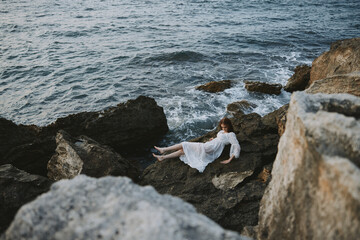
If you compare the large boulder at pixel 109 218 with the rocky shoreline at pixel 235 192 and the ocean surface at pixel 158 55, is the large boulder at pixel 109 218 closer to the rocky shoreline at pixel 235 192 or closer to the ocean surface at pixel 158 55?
the rocky shoreline at pixel 235 192

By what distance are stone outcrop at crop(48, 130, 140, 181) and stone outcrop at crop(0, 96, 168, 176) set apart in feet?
4.71

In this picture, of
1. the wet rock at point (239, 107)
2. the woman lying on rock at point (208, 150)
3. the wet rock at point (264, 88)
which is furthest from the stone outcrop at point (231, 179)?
the wet rock at point (264, 88)

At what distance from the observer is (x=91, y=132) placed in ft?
26.9

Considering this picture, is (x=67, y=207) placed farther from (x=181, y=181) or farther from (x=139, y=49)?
(x=139, y=49)

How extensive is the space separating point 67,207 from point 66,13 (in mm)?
36569

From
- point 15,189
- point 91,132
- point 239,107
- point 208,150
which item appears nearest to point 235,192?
point 208,150

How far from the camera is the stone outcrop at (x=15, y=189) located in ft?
13.7

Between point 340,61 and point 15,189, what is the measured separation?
10.9m

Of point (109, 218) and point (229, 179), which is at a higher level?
point (109, 218)

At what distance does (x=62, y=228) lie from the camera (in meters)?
1.92

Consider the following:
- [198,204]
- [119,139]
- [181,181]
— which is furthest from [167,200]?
[119,139]

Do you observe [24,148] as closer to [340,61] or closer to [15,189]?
[15,189]

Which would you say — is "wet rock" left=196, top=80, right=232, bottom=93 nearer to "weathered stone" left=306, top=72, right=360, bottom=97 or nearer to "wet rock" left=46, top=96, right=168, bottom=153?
"wet rock" left=46, top=96, right=168, bottom=153

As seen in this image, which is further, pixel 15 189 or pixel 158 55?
pixel 158 55
